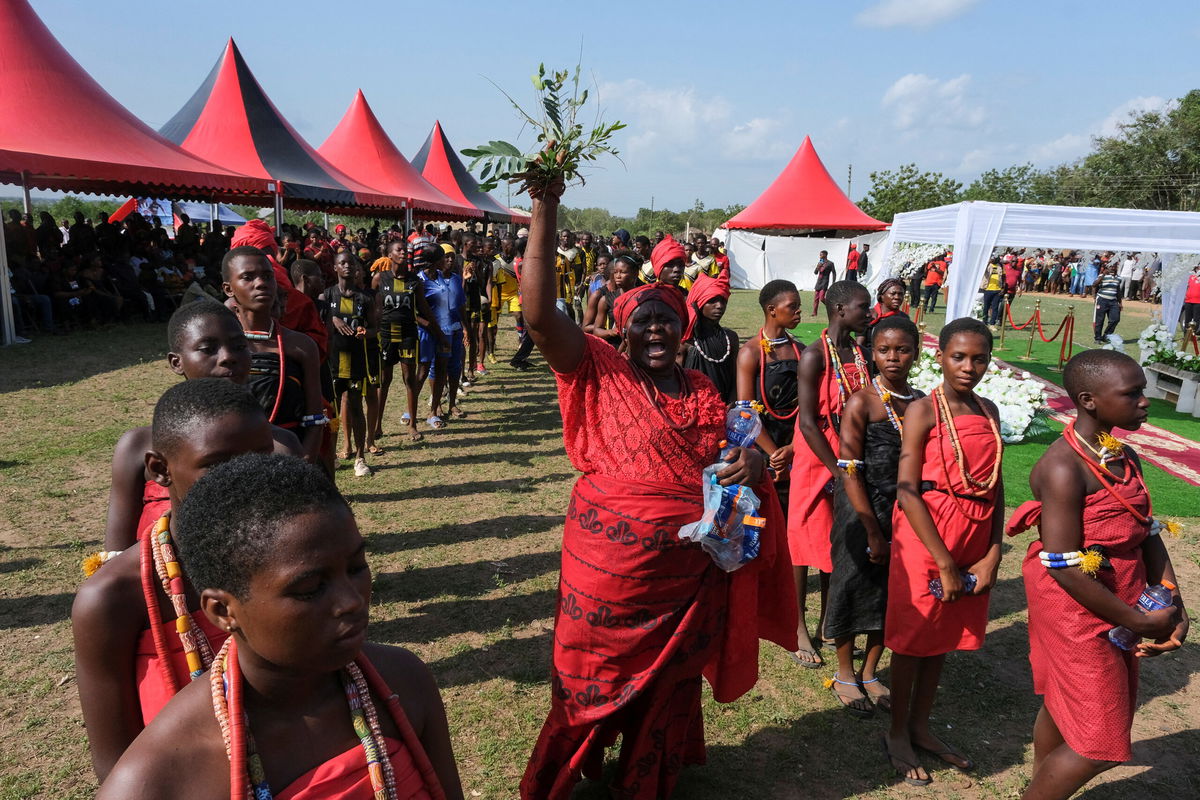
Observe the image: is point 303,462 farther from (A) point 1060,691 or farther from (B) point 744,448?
(A) point 1060,691

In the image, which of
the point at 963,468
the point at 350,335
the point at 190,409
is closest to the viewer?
the point at 190,409

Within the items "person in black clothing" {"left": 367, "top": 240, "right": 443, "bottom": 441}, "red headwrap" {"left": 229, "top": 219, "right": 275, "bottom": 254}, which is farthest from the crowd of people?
"person in black clothing" {"left": 367, "top": 240, "right": 443, "bottom": 441}

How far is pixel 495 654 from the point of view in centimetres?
418

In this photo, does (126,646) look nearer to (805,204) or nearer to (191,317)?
(191,317)

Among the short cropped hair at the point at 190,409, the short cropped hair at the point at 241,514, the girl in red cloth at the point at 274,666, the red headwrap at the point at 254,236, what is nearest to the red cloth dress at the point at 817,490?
the short cropped hair at the point at 190,409

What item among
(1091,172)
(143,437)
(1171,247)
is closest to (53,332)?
(143,437)

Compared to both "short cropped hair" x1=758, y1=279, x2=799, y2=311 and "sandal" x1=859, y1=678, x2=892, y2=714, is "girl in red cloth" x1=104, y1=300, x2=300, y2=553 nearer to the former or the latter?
"short cropped hair" x1=758, y1=279, x2=799, y2=311

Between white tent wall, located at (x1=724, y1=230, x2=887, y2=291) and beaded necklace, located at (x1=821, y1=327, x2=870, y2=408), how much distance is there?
26331 mm

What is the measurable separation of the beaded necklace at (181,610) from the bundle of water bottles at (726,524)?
141 centimetres

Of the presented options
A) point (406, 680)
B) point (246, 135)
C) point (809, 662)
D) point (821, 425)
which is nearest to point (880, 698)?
point (809, 662)

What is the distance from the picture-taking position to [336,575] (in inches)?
51.3

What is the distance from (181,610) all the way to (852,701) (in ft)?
10.4

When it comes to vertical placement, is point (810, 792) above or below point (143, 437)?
below

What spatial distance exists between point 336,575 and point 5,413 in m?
9.16
